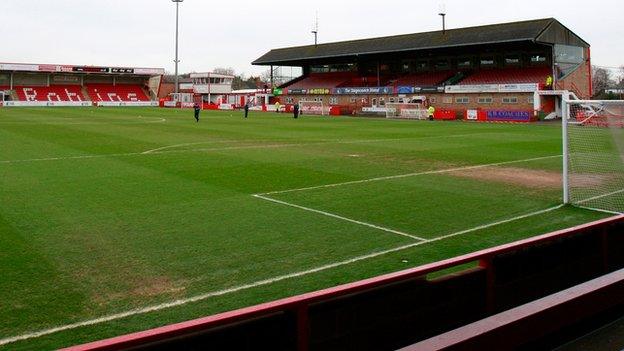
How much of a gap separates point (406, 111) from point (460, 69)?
1342 centimetres

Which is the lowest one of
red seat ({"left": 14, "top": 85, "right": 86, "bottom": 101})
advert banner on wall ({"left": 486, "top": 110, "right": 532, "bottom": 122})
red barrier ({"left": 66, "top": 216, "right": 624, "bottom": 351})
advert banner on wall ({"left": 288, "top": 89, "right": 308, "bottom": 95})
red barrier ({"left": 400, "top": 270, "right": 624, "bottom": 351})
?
red barrier ({"left": 400, "top": 270, "right": 624, "bottom": 351})

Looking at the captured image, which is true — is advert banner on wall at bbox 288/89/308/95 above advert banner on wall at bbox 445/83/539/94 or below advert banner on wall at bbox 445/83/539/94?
above

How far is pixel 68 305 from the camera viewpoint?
6.46 m

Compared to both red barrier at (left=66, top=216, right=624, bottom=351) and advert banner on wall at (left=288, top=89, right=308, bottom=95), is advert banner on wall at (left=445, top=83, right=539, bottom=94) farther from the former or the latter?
red barrier at (left=66, top=216, right=624, bottom=351)

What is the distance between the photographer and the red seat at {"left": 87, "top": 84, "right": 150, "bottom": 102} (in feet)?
298

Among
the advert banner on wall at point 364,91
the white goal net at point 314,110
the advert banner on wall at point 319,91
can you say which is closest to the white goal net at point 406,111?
the advert banner on wall at point 364,91

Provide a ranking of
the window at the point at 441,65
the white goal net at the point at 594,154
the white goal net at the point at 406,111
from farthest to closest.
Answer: the window at the point at 441,65, the white goal net at the point at 406,111, the white goal net at the point at 594,154

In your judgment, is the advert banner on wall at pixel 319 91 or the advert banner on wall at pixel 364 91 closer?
the advert banner on wall at pixel 364 91

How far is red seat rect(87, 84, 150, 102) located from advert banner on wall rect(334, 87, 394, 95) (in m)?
39.6

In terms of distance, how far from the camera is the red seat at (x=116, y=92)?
3575 inches

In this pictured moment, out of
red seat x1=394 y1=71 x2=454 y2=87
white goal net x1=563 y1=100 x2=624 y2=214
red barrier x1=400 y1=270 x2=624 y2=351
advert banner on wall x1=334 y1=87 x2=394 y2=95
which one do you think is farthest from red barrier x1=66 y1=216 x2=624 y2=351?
advert banner on wall x1=334 y1=87 x2=394 y2=95

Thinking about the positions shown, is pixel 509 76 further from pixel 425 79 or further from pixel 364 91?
pixel 364 91

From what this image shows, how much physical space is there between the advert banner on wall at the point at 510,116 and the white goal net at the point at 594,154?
32.8 metres

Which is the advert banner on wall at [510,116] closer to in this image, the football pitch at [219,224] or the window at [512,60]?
the window at [512,60]
